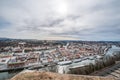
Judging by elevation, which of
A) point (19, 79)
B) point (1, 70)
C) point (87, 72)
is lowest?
point (1, 70)

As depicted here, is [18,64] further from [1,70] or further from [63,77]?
[63,77]

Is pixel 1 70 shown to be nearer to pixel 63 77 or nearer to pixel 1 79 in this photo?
pixel 1 79

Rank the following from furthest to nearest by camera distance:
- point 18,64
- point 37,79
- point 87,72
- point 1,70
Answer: point 18,64 < point 1,70 < point 87,72 < point 37,79

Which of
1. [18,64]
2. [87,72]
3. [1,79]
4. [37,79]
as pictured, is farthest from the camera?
[18,64]

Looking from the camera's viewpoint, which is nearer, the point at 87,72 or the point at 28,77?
the point at 28,77

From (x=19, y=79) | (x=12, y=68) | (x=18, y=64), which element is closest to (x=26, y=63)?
(x=18, y=64)

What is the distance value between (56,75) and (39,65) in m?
21.4

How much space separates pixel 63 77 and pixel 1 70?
20210mm

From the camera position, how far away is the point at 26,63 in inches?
1027

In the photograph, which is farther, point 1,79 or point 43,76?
point 1,79

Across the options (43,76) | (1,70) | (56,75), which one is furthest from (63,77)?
(1,70)

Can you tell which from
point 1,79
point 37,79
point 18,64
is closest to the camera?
point 37,79

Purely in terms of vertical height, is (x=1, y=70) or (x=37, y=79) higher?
(x=37, y=79)

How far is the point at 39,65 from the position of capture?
1002 inches
